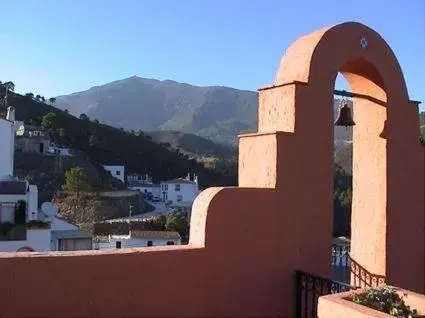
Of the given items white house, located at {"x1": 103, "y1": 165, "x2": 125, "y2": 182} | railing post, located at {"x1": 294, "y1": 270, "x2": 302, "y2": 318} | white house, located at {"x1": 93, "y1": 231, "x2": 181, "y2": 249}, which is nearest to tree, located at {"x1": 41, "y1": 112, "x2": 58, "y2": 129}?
white house, located at {"x1": 103, "y1": 165, "x2": 125, "y2": 182}

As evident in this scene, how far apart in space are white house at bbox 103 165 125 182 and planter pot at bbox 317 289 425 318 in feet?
242

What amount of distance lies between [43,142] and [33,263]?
224 ft

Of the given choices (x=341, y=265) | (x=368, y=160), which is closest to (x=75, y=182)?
(x=341, y=265)

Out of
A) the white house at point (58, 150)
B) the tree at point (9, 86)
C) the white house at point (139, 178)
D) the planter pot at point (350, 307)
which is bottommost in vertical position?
the planter pot at point (350, 307)

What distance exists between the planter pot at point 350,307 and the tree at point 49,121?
78715 mm

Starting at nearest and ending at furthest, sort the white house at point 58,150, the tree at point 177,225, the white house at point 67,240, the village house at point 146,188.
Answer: the white house at point 67,240 < the tree at point 177,225 < the white house at point 58,150 < the village house at point 146,188

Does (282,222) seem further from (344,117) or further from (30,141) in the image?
(30,141)

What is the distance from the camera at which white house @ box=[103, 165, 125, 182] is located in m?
Result: 76.6

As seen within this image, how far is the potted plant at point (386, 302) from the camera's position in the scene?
11.7 feet

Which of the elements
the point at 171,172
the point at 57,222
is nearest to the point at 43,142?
the point at 171,172

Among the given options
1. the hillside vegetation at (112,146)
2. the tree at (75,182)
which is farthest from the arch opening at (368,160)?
the hillside vegetation at (112,146)

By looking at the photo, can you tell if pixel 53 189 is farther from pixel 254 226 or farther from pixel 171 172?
pixel 254 226

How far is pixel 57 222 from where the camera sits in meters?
25.2

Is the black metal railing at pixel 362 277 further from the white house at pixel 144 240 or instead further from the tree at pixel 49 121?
the tree at pixel 49 121
